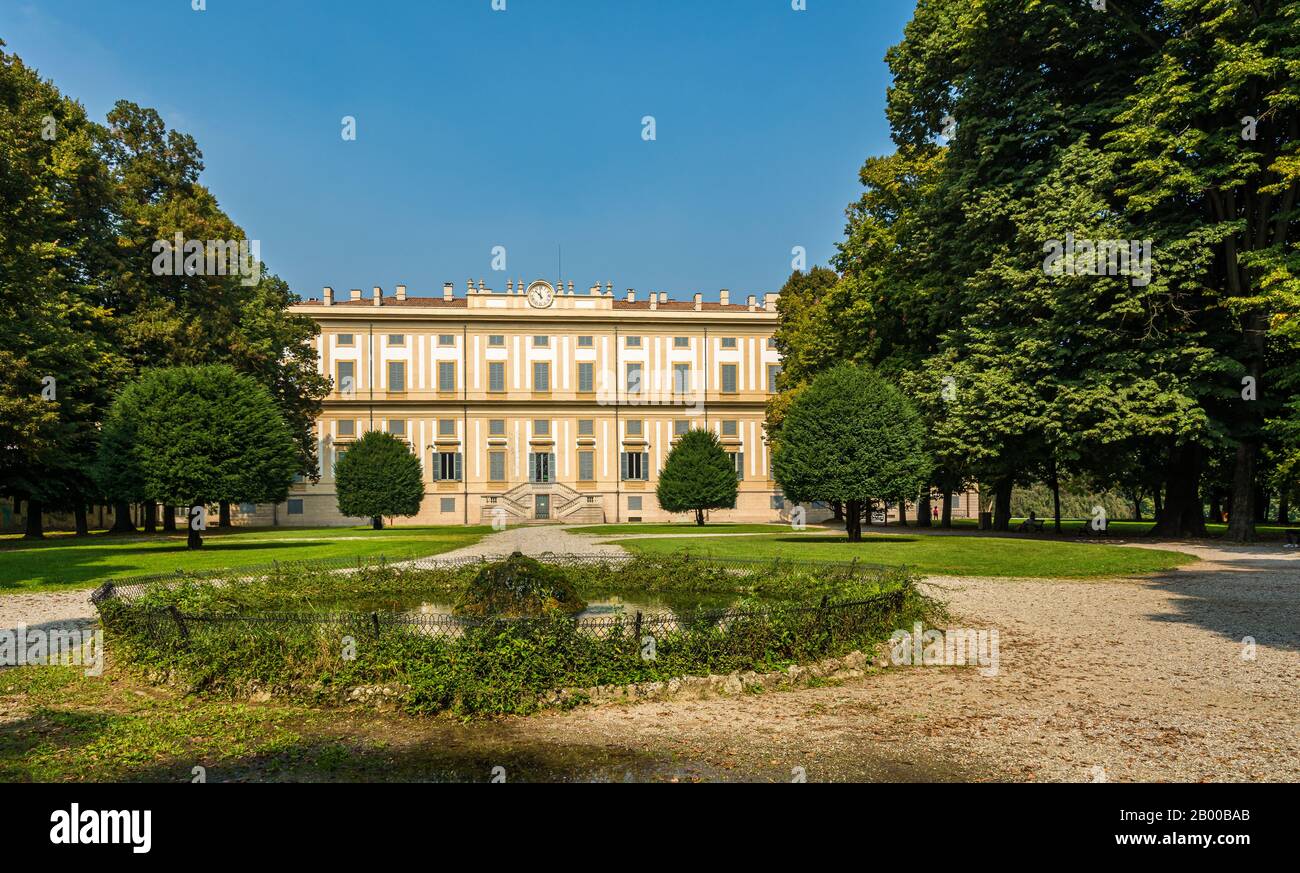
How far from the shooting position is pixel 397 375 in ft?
172

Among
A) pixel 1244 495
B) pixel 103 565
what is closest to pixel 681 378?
pixel 1244 495

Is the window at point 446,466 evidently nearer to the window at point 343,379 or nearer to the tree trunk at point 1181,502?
the window at point 343,379

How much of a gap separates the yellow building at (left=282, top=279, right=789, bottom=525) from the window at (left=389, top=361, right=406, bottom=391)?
0.07m

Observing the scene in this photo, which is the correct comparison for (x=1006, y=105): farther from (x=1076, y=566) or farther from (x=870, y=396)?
(x=1076, y=566)

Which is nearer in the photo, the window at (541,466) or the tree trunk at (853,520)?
the tree trunk at (853,520)

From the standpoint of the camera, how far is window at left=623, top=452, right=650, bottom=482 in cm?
5297

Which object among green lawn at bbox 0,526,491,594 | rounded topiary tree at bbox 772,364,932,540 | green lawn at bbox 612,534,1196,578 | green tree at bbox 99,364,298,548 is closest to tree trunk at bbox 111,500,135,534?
green lawn at bbox 0,526,491,594

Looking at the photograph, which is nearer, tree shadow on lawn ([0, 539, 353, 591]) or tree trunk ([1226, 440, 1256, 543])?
tree shadow on lawn ([0, 539, 353, 591])

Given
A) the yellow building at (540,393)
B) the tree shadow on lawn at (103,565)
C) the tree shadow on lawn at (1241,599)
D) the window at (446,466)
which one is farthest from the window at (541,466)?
the tree shadow on lawn at (1241,599)

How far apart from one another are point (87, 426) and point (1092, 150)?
37.3m

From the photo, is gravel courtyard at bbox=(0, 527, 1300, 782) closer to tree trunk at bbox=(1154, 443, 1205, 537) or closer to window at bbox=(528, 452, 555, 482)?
tree trunk at bbox=(1154, 443, 1205, 537)

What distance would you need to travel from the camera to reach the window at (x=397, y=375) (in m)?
52.4

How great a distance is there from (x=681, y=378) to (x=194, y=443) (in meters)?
35.9

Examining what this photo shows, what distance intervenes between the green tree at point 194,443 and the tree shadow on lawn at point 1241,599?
23719 millimetres
